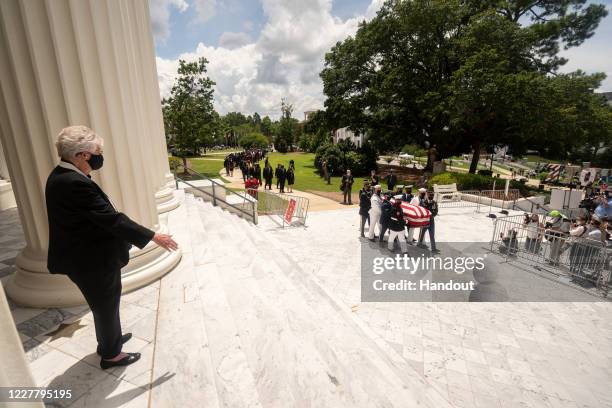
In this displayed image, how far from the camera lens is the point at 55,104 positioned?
3.12 m

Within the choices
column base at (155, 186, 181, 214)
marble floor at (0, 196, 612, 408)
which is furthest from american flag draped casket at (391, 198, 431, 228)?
column base at (155, 186, 181, 214)

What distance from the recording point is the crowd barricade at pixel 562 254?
22.5 ft

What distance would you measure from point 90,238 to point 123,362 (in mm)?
1290

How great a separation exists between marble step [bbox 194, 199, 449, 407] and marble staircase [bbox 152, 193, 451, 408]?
12 mm

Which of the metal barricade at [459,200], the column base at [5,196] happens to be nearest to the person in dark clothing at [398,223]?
the metal barricade at [459,200]

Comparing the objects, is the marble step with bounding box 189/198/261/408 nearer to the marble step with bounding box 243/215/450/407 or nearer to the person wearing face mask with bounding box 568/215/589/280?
the marble step with bounding box 243/215/450/407

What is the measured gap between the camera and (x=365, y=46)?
26734mm

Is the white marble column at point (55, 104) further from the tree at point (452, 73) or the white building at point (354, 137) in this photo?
the white building at point (354, 137)

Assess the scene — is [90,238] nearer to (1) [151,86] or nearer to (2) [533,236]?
(1) [151,86]

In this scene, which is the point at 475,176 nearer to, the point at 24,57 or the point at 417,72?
the point at 417,72

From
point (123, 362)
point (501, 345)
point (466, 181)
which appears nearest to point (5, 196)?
point (123, 362)

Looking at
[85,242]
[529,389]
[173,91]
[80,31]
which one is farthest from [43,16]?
[173,91]

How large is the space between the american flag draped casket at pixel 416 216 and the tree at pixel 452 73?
51.0 feet

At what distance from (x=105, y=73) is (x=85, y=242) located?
2175mm
